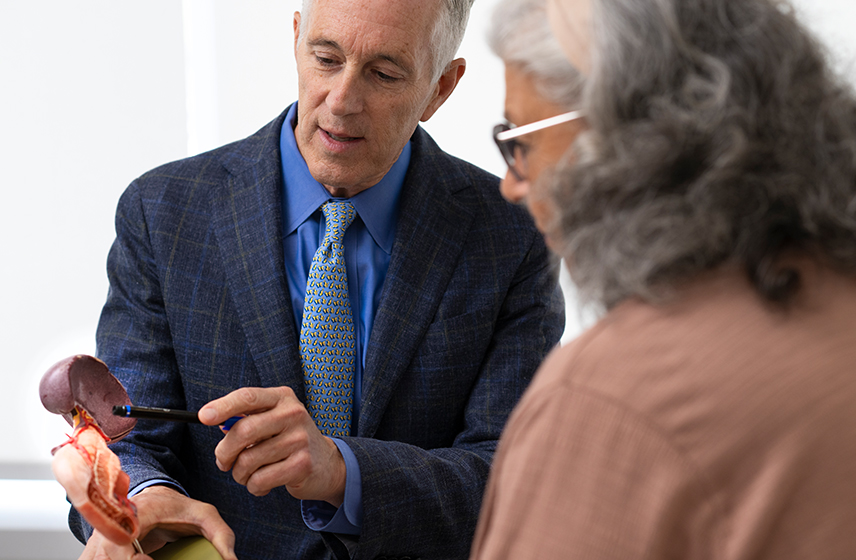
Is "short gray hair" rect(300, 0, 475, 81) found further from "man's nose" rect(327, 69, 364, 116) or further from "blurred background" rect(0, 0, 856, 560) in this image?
"blurred background" rect(0, 0, 856, 560)

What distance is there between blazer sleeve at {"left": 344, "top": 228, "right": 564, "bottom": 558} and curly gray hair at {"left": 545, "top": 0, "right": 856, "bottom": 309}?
2.44ft

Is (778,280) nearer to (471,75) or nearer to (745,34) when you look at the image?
(745,34)

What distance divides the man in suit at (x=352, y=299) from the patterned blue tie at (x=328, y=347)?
0.01 metres

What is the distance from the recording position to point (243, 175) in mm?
1605

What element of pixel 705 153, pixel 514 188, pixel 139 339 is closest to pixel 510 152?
pixel 514 188

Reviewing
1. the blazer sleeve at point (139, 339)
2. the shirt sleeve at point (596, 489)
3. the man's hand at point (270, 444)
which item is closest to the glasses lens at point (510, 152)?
the shirt sleeve at point (596, 489)

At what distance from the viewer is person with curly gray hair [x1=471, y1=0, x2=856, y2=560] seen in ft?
2.12

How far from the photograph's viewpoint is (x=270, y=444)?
1217mm

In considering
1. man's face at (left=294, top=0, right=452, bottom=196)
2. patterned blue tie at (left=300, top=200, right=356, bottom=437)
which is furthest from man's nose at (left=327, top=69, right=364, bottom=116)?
patterned blue tie at (left=300, top=200, right=356, bottom=437)

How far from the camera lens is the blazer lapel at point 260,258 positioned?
1478 millimetres

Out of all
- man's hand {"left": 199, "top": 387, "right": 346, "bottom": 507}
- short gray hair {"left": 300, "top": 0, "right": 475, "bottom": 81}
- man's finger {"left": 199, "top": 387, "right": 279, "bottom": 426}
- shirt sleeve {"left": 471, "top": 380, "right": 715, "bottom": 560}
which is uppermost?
short gray hair {"left": 300, "top": 0, "right": 475, "bottom": 81}

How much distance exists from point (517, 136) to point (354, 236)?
0.74 meters

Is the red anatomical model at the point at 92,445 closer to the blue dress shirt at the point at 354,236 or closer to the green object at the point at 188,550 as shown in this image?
the green object at the point at 188,550

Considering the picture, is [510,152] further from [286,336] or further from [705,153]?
[286,336]
